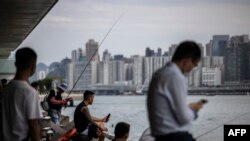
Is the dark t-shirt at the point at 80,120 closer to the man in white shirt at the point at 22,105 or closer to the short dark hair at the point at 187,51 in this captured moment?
the man in white shirt at the point at 22,105

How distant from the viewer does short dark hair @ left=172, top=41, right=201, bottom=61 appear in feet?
12.1

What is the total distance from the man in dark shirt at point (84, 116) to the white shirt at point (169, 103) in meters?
4.21

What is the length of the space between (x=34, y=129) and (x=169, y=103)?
1.00 metres

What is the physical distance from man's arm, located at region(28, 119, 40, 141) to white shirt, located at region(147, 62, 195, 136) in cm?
87

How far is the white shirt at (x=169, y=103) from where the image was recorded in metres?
3.57

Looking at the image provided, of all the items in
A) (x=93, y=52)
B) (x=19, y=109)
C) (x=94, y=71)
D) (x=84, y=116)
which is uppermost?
(x=93, y=52)

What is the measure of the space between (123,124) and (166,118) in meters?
2.12

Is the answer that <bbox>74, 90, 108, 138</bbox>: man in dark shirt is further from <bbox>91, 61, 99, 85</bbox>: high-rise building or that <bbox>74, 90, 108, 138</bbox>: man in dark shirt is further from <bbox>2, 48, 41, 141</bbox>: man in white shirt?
<bbox>91, 61, 99, 85</bbox>: high-rise building

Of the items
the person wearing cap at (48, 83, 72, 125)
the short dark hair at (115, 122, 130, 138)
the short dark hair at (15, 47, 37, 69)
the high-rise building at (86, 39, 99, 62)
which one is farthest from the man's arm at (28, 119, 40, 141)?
the person wearing cap at (48, 83, 72, 125)

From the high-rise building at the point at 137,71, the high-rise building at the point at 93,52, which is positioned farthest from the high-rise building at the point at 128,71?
the high-rise building at the point at 93,52

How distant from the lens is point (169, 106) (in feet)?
11.8

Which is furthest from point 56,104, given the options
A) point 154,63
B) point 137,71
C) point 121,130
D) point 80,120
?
point 137,71

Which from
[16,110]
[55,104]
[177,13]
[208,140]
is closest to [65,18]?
[177,13]

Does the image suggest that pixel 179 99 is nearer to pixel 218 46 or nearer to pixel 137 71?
pixel 218 46
